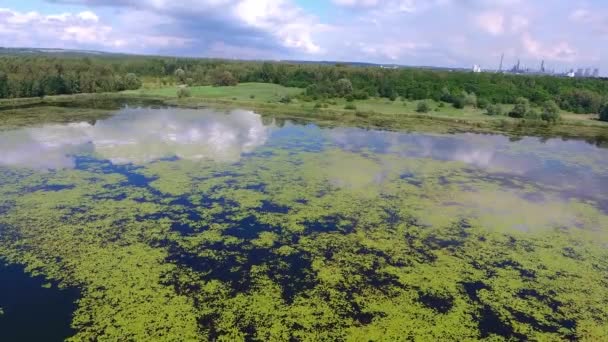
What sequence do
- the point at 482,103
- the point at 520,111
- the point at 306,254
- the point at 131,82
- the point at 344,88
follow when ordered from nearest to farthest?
the point at 306,254, the point at 520,111, the point at 482,103, the point at 344,88, the point at 131,82

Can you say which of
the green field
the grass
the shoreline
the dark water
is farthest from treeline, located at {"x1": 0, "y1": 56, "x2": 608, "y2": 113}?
the dark water

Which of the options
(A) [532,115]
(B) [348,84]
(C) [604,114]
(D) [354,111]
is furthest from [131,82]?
(C) [604,114]

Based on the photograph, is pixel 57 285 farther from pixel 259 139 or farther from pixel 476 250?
pixel 259 139

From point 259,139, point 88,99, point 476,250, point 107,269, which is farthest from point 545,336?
point 88,99

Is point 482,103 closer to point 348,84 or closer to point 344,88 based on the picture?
point 348,84

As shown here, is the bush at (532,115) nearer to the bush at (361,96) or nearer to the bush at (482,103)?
the bush at (482,103)

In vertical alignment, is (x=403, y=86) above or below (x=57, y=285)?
above
